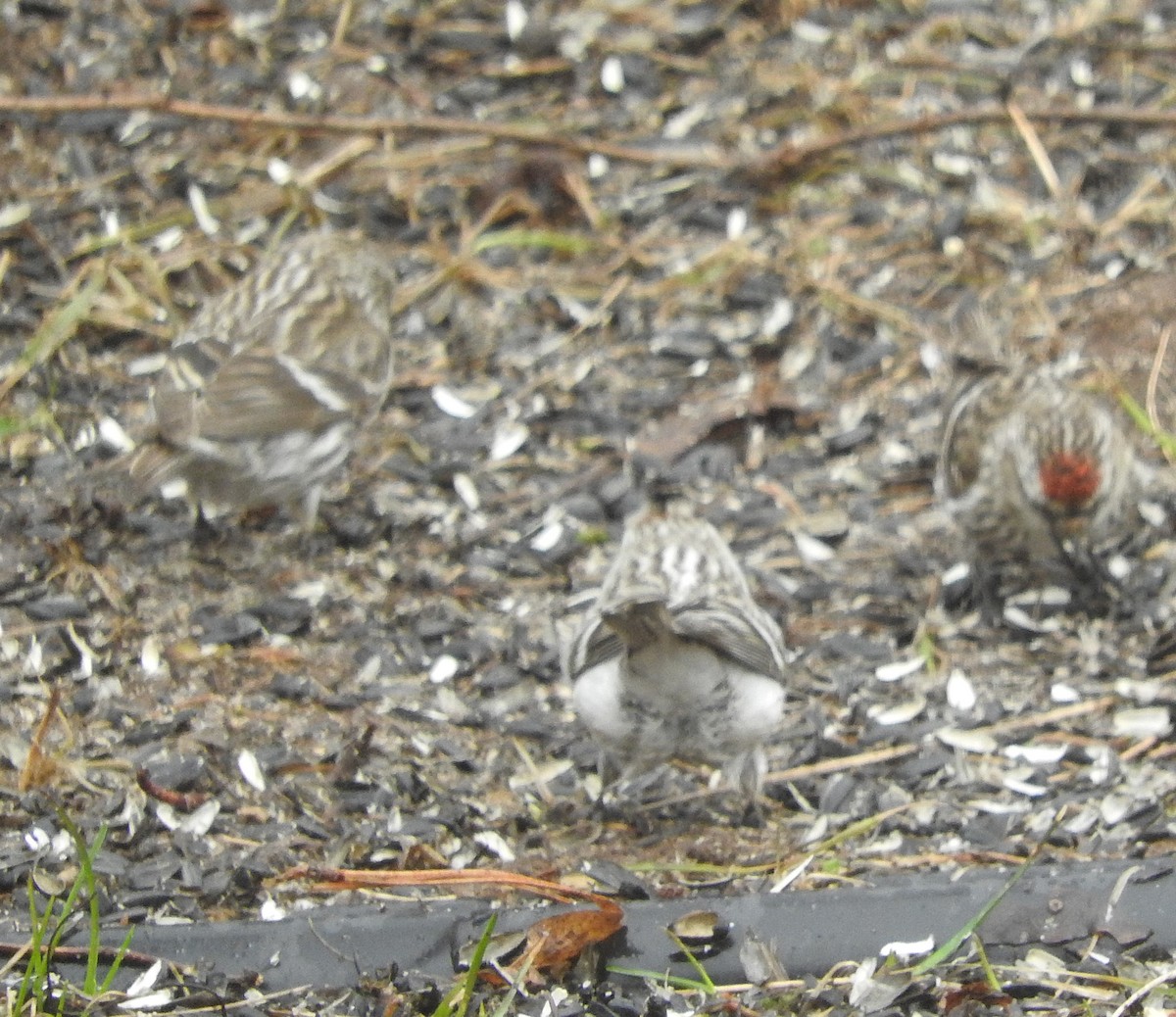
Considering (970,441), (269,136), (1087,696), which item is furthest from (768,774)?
(269,136)

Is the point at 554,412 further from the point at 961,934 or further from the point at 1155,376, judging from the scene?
the point at 961,934

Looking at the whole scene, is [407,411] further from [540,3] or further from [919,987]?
[919,987]

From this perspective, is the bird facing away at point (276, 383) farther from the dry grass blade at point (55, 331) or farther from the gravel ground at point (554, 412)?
the dry grass blade at point (55, 331)

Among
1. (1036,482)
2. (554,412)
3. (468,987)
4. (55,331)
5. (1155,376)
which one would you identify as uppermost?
(468,987)

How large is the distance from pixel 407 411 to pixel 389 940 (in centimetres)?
323

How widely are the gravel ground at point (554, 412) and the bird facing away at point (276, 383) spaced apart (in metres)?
0.26

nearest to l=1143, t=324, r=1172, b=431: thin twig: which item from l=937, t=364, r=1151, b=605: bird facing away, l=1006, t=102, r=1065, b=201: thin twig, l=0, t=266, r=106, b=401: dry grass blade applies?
l=937, t=364, r=1151, b=605: bird facing away

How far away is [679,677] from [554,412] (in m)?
2.40

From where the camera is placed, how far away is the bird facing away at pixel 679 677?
479 centimetres

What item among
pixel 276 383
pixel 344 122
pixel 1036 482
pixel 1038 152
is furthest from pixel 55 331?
pixel 1038 152

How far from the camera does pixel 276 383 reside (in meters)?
6.41

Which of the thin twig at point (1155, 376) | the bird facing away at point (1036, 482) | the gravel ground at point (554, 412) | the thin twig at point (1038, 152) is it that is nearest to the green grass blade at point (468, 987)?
the gravel ground at point (554, 412)

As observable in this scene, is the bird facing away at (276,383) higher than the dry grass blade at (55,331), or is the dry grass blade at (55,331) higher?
the bird facing away at (276,383)

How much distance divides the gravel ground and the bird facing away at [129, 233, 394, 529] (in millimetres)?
263
